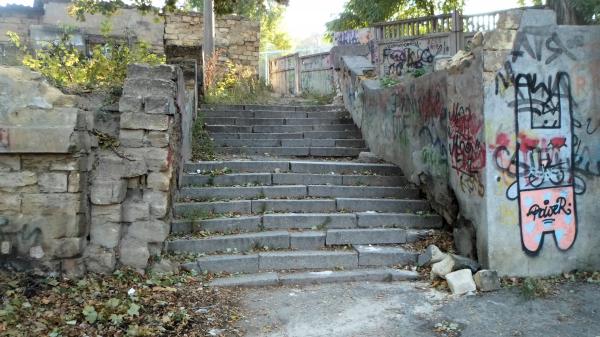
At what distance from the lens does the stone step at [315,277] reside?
5.02m

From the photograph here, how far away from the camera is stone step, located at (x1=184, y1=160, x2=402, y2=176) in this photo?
7.20m

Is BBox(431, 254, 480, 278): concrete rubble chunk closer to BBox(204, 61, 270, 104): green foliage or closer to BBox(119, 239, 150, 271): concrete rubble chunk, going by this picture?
BBox(119, 239, 150, 271): concrete rubble chunk

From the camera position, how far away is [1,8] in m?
17.0

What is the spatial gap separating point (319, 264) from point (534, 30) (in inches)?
131

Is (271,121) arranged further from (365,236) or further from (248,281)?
(248,281)

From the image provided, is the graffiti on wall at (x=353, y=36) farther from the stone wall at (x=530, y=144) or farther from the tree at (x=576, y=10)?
the stone wall at (x=530, y=144)

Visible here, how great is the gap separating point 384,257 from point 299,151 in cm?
344

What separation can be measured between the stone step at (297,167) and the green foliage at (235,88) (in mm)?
3373

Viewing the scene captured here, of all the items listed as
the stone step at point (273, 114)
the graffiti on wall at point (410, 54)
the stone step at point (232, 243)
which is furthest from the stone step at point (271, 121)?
the stone step at point (232, 243)

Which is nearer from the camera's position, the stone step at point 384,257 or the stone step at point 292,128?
the stone step at point 384,257

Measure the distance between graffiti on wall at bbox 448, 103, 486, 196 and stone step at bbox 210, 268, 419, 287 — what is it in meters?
1.17

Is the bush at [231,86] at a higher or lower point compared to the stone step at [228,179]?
higher

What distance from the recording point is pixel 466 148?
5465 mm

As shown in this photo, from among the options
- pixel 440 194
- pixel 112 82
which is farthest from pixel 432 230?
pixel 112 82
